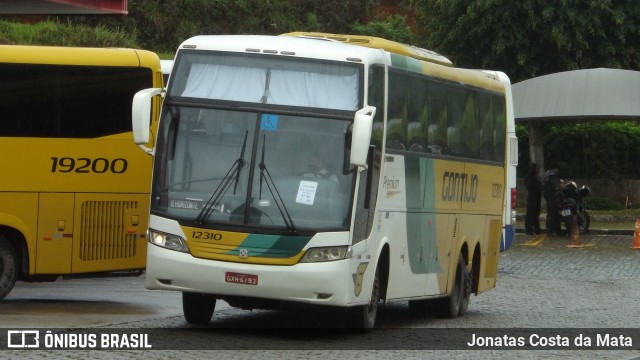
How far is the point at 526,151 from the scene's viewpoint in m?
46.5

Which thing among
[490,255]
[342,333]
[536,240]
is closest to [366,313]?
[342,333]

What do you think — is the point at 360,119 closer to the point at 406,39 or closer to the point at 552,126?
the point at 552,126

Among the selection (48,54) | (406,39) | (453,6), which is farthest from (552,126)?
(48,54)

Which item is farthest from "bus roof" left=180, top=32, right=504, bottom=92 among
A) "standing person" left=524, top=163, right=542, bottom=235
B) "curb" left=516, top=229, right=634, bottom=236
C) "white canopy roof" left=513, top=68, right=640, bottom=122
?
"white canopy roof" left=513, top=68, right=640, bottom=122

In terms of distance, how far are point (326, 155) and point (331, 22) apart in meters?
46.1

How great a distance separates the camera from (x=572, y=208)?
3506 cm

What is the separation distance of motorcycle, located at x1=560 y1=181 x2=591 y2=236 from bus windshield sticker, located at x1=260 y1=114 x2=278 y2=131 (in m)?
21.3

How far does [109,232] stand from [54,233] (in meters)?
0.70

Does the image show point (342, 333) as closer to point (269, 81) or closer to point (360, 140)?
point (360, 140)

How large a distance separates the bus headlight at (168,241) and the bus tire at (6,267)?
136 inches

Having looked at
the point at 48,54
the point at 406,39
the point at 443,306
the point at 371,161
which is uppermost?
the point at 406,39

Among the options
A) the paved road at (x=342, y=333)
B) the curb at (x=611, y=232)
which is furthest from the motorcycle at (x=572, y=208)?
the paved road at (x=342, y=333)

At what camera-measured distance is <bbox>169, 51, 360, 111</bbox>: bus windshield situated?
14.3 meters

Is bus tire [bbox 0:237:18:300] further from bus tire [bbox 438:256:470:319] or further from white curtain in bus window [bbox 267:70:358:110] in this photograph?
bus tire [bbox 438:256:470:319]
